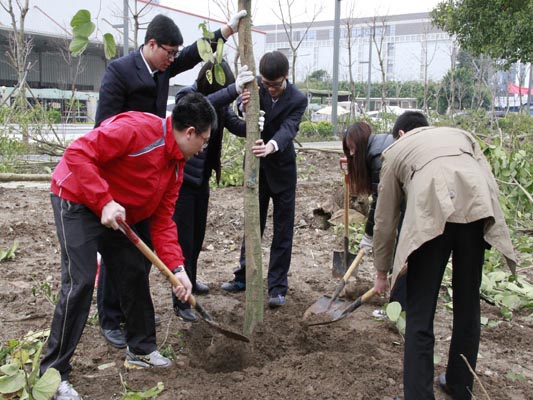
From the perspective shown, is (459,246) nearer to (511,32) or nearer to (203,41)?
(203,41)

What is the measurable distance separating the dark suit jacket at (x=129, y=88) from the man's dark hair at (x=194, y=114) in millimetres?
671

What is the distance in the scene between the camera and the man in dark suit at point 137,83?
318cm

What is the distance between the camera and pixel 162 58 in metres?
3.22

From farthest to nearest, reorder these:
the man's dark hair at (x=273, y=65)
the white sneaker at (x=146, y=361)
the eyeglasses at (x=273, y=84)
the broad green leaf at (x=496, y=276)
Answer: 1. the broad green leaf at (x=496, y=276)
2. the eyeglasses at (x=273, y=84)
3. the man's dark hair at (x=273, y=65)
4. the white sneaker at (x=146, y=361)

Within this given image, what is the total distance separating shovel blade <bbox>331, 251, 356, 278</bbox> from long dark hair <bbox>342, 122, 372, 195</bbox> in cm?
111

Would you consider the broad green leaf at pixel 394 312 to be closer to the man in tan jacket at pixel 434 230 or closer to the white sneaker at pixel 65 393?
the man in tan jacket at pixel 434 230

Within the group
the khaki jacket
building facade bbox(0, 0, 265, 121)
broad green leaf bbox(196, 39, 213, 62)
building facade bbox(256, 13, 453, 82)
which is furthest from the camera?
building facade bbox(256, 13, 453, 82)

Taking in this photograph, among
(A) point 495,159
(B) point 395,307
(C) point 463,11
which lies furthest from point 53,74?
(B) point 395,307

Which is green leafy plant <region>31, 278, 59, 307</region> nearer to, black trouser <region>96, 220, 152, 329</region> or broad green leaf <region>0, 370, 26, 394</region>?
black trouser <region>96, 220, 152, 329</region>

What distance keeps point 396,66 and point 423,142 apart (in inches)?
2080

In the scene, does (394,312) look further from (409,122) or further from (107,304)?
(107,304)

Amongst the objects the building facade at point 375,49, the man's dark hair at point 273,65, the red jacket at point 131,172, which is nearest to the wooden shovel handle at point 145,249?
the red jacket at point 131,172

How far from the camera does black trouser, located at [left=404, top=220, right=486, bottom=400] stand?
238 cm

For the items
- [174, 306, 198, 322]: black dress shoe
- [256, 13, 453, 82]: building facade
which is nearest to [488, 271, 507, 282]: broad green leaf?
[174, 306, 198, 322]: black dress shoe
